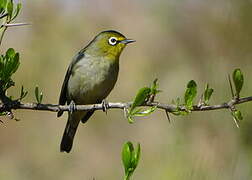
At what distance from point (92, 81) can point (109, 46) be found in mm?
493

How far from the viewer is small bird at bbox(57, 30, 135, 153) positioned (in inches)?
220

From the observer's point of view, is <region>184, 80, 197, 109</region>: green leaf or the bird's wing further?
the bird's wing

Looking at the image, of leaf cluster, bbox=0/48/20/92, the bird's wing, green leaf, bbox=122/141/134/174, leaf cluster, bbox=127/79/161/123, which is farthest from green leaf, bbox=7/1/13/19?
the bird's wing

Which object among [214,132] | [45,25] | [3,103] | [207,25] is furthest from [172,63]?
[3,103]

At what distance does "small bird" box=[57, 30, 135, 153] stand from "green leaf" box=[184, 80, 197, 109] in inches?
120

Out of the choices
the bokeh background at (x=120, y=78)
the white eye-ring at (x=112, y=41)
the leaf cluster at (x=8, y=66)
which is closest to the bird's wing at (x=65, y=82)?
the white eye-ring at (x=112, y=41)

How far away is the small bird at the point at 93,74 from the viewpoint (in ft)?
18.4

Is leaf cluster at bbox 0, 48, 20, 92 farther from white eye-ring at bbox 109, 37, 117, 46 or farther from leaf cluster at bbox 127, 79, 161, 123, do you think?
white eye-ring at bbox 109, 37, 117, 46

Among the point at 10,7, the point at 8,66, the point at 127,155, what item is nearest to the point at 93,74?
the point at 8,66

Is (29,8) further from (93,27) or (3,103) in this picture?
(3,103)

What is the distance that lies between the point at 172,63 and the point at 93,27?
222 cm

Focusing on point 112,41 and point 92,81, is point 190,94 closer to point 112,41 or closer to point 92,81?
point 92,81

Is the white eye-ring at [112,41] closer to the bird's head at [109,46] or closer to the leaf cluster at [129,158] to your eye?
the bird's head at [109,46]

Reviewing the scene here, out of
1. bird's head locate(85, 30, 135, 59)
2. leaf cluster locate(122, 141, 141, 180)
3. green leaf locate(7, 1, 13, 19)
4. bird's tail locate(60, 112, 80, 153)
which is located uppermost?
bird's head locate(85, 30, 135, 59)
